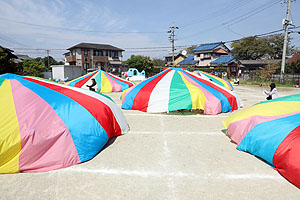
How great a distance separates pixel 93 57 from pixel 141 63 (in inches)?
445

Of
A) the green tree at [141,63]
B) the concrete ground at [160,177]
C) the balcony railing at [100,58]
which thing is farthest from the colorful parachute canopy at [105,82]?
the balcony railing at [100,58]

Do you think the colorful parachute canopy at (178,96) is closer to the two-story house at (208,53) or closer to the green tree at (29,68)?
the green tree at (29,68)

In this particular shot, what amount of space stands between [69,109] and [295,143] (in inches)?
162

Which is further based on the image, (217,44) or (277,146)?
(217,44)

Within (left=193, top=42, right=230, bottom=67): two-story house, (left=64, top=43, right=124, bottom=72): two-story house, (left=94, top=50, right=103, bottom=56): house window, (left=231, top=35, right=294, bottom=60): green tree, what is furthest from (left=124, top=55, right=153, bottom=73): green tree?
(left=231, top=35, right=294, bottom=60): green tree

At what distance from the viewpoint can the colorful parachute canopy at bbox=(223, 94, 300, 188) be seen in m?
2.88

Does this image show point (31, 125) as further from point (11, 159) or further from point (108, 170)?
point (108, 170)

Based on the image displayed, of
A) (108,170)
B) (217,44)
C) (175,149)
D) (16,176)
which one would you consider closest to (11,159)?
(16,176)

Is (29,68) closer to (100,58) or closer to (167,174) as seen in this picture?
(100,58)

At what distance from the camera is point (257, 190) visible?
8.90 ft

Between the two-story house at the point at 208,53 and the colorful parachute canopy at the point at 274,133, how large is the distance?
107ft

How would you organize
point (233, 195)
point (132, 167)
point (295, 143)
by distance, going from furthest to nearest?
point (132, 167) < point (295, 143) < point (233, 195)

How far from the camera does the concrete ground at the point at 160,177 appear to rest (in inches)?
103

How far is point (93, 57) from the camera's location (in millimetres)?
36781
